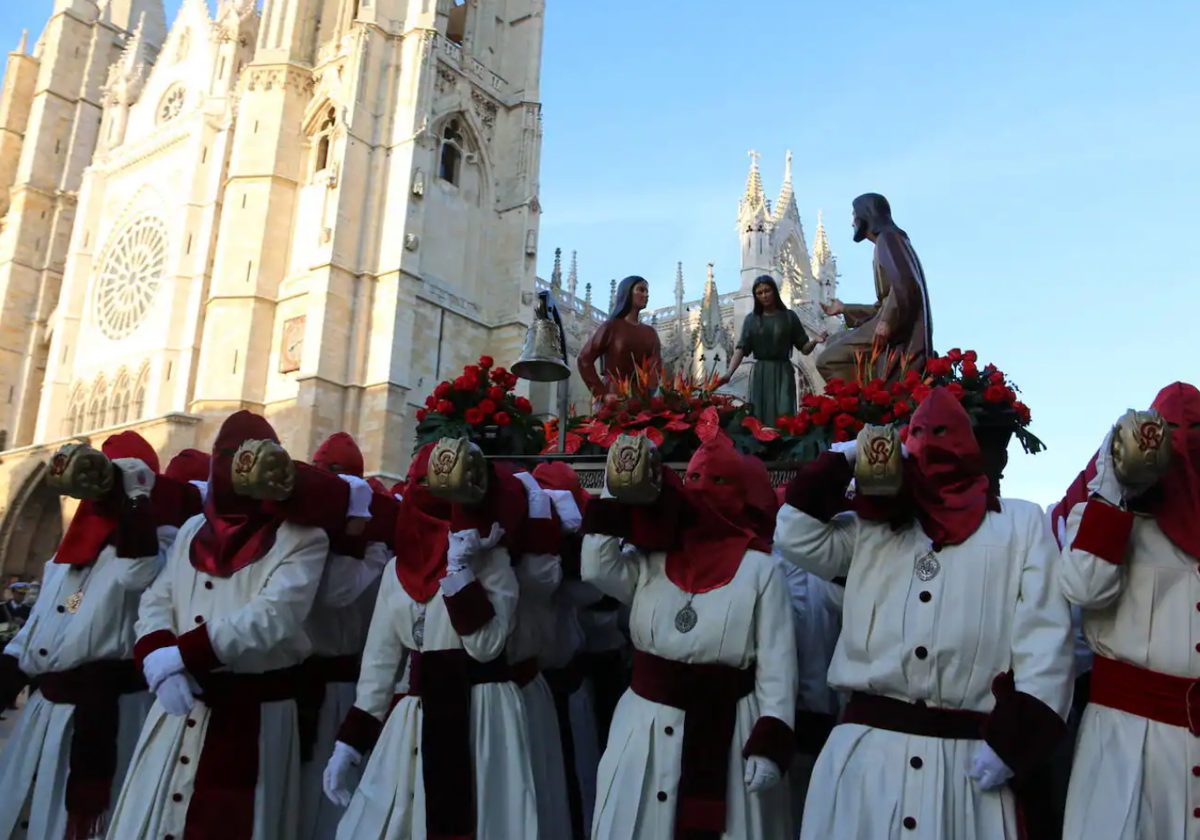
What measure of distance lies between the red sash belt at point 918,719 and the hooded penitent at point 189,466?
341cm

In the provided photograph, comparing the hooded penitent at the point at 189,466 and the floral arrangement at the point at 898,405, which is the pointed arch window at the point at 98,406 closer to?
the hooded penitent at the point at 189,466

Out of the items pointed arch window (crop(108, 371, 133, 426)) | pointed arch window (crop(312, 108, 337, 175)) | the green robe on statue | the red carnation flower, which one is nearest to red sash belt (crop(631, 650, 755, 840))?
the red carnation flower

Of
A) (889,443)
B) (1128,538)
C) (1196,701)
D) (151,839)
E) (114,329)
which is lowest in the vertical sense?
(151,839)

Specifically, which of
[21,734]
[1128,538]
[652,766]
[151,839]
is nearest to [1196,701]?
[1128,538]

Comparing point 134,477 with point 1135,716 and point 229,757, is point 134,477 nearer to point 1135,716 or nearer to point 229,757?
point 229,757

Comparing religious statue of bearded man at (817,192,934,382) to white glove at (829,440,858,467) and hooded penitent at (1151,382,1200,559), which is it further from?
hooded penitent at (1151,382,1200,559)

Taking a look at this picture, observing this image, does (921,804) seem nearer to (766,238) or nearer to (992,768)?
(992,768)

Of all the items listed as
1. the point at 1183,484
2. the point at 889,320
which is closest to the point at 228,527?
the point at 1183,484

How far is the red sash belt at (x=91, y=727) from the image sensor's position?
3.95 m

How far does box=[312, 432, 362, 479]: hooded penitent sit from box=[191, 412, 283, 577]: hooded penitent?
1078 millimetres

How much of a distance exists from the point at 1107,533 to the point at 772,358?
3692 millimetres

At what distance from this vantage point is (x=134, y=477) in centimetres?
423

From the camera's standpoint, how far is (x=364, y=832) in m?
3.47

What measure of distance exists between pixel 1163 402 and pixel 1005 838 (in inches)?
53.2
